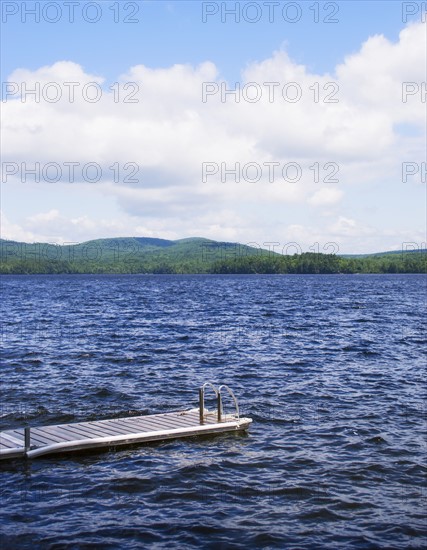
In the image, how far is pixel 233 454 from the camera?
20.7 m

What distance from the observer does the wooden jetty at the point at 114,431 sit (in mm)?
20234

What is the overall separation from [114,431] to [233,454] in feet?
14.4

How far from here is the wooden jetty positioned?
66.4ft

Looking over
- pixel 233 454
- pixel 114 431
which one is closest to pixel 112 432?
pixel 114 431

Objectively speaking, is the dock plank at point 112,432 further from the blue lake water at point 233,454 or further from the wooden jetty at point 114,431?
the blue lake water at point 233,454

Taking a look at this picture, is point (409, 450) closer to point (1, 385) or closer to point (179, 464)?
point (179, 464)

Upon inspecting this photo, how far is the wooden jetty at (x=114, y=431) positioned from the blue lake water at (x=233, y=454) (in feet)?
1.40

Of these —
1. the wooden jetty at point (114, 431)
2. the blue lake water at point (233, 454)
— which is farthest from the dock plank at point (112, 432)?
the blue lake water at point (233, 454)

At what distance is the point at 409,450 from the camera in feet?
68.7

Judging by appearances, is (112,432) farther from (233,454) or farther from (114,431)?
(233,454)

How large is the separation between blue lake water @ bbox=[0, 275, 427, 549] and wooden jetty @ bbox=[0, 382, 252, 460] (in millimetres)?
428

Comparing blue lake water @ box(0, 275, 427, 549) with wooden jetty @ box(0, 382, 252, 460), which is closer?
blue lake water @ box(0, 275, 427, 549)

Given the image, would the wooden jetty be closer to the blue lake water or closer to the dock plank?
the dock plank

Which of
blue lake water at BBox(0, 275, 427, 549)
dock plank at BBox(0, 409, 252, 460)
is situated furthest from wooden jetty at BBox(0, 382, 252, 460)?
blue lake water at BBox(0, 275, 427, 549)
